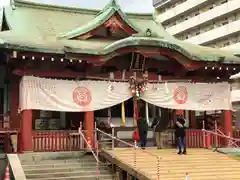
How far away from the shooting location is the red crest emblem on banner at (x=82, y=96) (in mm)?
17375

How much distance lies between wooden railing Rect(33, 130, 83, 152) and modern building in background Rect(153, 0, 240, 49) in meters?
35.2

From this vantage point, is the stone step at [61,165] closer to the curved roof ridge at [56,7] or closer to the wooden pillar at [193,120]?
the wooden pillar at [193,120]

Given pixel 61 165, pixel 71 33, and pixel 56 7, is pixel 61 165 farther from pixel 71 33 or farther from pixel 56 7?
pixel 56 7

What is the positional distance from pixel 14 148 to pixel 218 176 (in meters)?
8.56

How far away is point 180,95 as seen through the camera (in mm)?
19078

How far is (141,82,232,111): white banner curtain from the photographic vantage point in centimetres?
1864

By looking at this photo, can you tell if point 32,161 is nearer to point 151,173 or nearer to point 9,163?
point 9,163

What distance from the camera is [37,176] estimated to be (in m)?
13.6

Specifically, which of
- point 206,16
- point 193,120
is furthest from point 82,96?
point 206,16

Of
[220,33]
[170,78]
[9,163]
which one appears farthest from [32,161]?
[220,33]

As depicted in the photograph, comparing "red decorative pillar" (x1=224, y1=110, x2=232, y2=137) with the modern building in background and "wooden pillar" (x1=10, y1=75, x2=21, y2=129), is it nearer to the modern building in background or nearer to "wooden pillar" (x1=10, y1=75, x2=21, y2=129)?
"wooden pillar" (x1=10, y1=75, x2=21, y2=129)

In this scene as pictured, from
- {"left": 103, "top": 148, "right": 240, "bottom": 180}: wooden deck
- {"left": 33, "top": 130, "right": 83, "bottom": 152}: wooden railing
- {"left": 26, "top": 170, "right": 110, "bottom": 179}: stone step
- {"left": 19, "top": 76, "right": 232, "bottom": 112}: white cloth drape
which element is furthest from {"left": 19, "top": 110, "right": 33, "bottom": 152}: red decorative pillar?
{"left": 103, "top": 148, "right": 240, "bottom": 180}: wooden deck

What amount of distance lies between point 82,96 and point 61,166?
383 cm

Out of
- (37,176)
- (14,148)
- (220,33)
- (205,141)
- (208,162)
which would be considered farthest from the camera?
(220,33)
